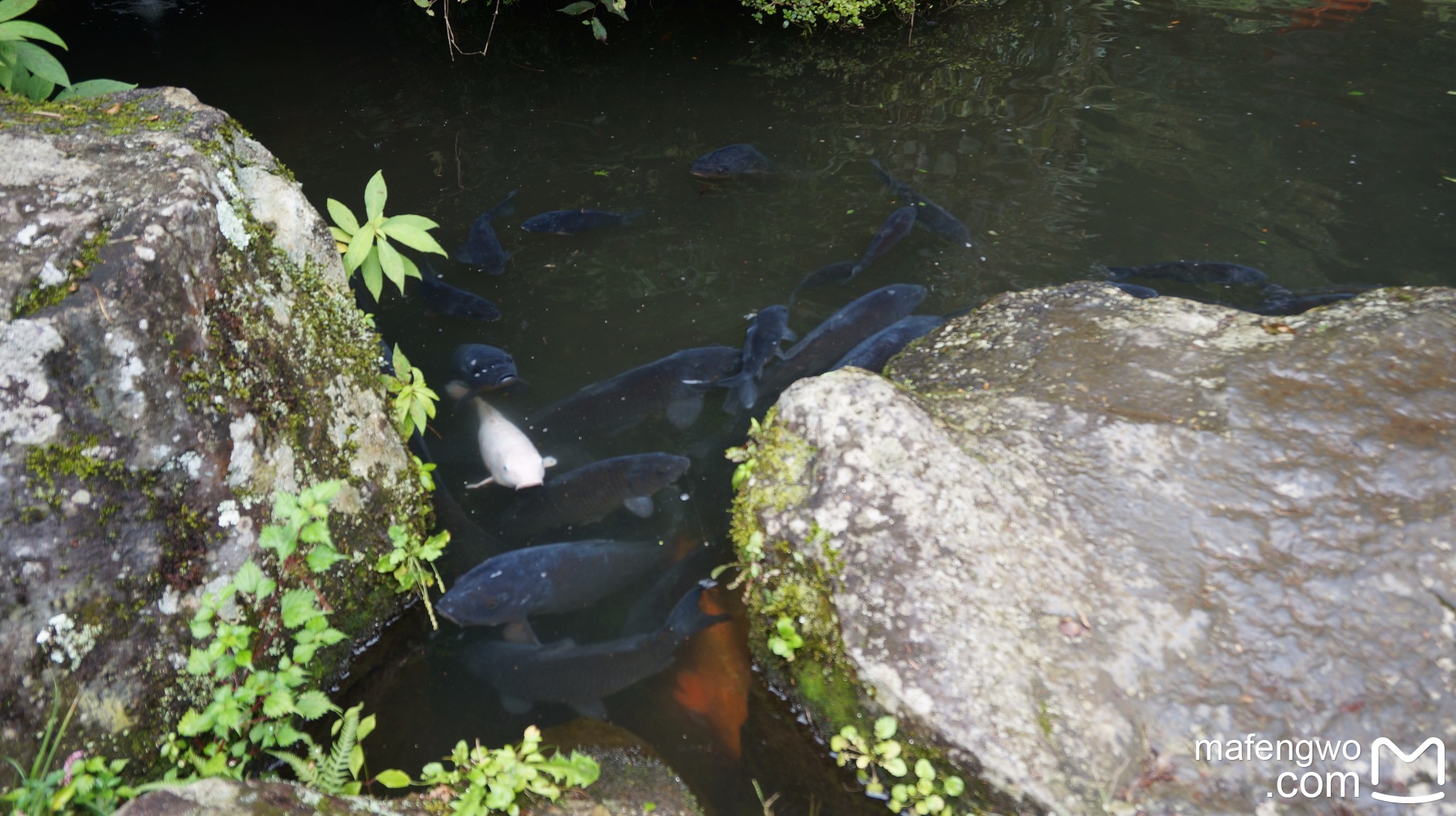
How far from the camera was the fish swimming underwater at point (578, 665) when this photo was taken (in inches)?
126

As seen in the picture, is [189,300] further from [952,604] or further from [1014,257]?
[1014,257]

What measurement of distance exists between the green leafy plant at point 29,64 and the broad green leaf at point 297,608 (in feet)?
6.46

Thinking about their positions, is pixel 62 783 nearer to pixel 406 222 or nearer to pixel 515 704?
pixel 515 704

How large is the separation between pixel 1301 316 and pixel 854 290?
2.48 meters

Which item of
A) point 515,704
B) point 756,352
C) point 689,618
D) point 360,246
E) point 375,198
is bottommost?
point 515,704

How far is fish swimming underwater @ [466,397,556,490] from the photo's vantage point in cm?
404

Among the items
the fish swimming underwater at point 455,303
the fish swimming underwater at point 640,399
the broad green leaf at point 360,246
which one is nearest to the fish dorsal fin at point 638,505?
the fish swimming underwater at point 640,399

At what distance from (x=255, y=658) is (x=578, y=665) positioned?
112 centimetres

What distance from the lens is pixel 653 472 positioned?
4.07 metres

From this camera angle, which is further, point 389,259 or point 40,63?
point 389,259

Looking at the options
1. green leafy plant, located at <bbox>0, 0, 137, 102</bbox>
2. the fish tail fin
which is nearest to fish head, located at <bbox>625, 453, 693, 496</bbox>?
the fish tail fin

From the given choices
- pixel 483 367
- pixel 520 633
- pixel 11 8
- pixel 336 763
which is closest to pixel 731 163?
pixel 483 367

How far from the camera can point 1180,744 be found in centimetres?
249
